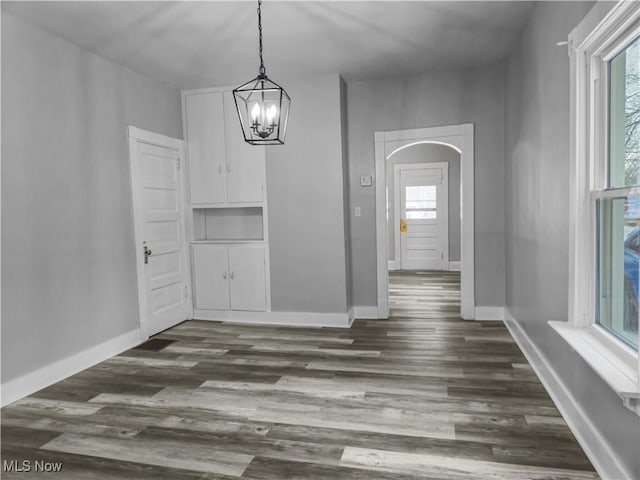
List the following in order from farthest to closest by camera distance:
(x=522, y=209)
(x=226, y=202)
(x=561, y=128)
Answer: (x=226, y=202) < (x=522, y=209) < (x=561, y=128)

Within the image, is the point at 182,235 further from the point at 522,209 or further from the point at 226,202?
the point at 522,209

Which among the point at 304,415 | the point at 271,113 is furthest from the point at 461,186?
the point at 304,415

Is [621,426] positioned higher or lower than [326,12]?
lower

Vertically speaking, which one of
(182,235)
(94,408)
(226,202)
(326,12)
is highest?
(326,12)

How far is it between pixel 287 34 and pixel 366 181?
1.83 meters

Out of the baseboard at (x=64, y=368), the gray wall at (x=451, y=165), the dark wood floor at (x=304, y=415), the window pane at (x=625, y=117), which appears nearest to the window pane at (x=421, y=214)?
the gray wall at (x=451, y=165)

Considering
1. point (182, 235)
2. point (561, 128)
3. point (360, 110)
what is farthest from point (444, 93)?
point (182, 235)

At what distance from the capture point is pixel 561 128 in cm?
255

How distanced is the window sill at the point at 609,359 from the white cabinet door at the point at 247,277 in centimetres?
322

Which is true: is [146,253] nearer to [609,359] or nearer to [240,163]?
[240,163]

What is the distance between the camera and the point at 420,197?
9008 mm

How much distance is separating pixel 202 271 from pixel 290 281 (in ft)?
3.52

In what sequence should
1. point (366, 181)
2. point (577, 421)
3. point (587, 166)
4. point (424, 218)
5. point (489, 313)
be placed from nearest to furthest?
1. point (587, 166)
2. point (577, 421)
3. point (489, 313)
4. point (366, 181)
5. point (424, 218)

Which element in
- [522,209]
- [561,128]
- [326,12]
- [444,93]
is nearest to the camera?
[561,128]
